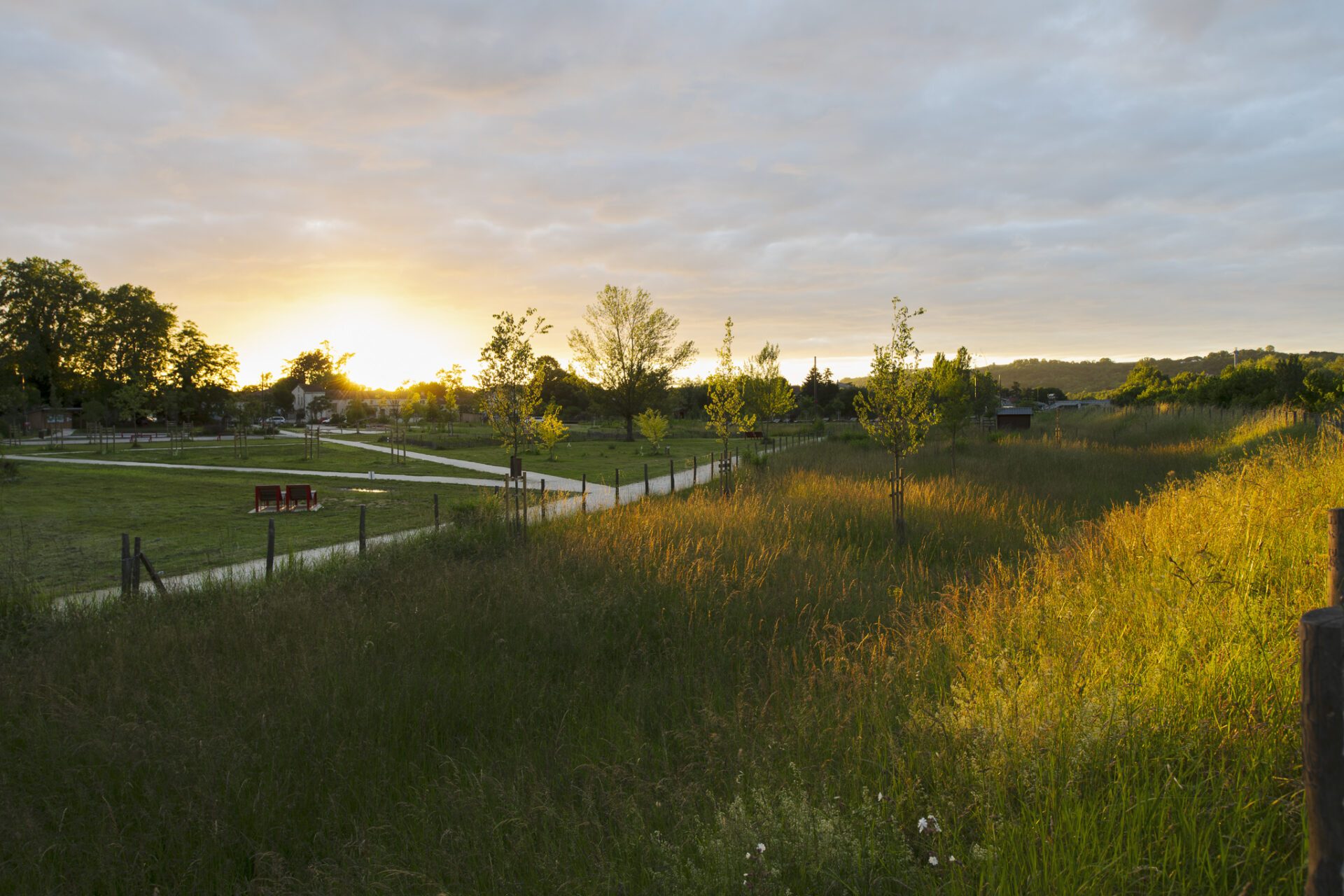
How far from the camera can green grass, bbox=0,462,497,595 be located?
1128cm

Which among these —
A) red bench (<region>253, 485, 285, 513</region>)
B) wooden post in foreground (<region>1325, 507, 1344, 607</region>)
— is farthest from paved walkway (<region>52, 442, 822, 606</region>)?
wooden post in foreground (<region>1325, 507, 1344, 607</region>)

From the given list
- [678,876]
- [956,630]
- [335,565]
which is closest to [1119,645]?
[956,630]

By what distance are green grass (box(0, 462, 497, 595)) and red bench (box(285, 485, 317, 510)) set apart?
540 millimetres

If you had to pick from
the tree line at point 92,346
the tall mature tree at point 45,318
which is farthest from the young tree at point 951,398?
the tall mature tree at point 45,318

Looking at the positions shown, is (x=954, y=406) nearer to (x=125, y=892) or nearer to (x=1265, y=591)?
(x=1265, y=591)

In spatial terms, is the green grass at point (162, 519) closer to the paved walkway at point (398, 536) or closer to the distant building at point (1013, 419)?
the paved walkway at point (398, 536)

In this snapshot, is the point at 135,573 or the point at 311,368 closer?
the point at 135,573

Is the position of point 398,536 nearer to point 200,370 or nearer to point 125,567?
point 125,567

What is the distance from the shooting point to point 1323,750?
2.04m

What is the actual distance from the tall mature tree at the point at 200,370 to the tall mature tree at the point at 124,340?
1.51 metres

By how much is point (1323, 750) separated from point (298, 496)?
2046 centimetres

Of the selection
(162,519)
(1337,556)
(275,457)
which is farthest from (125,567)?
(275,457)

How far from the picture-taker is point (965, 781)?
135 inches

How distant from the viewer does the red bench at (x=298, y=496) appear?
722 inches
